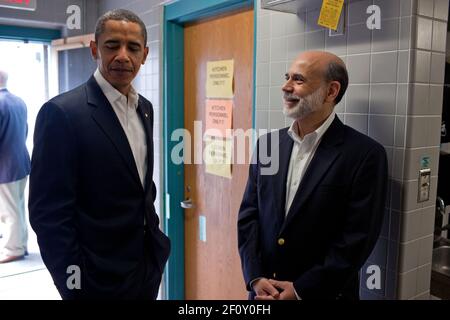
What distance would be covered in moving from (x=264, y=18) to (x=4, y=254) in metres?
3.48

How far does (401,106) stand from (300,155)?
1.22ft

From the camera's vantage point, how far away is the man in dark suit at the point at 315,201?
1.28 metres

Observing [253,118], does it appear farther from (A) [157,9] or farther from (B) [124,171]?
(A) [157,9]

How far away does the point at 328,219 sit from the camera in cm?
133

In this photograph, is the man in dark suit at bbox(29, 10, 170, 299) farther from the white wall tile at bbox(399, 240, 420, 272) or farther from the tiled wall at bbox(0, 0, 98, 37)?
the tiled wall at bbox(0, 0, 98, 37)

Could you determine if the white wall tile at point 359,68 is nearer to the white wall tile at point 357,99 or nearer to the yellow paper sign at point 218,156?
the white wall tile at point 357,99

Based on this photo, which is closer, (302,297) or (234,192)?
(302,297)

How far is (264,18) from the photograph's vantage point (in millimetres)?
1893

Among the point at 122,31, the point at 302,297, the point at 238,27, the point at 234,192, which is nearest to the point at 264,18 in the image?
the point at 238,27

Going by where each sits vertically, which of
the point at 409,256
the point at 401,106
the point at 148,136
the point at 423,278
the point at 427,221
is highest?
the point at 401,106

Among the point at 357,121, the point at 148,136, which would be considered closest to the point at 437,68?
the point at 357,121

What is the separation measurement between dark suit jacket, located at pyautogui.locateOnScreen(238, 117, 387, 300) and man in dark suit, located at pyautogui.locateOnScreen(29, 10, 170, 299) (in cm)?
44

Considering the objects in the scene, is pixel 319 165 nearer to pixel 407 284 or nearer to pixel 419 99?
pixel 419 99

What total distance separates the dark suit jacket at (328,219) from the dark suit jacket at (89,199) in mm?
433
